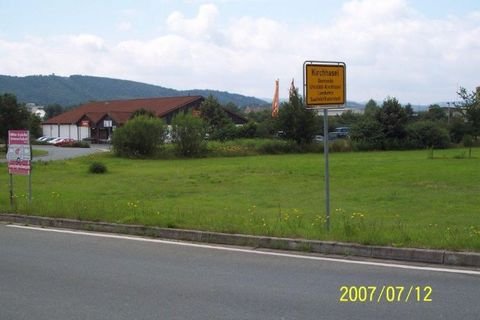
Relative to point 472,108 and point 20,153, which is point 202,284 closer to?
point 20,153

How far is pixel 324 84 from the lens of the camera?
380 inches

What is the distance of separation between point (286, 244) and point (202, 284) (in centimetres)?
254

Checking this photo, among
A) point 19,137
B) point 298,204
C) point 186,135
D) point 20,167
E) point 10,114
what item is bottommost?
point 298,204

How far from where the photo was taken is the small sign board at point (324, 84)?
9.42 metres

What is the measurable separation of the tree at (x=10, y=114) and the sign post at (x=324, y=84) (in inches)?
2476

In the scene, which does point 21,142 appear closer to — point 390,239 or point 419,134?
point 390,239

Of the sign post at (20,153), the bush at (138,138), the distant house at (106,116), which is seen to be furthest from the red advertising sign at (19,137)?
the distant house at (106,116)

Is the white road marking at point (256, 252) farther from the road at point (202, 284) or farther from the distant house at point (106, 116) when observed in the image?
the distant house at point (106, 116)

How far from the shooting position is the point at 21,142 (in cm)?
1408

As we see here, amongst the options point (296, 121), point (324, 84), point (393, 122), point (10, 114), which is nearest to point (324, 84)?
point (324, 84)

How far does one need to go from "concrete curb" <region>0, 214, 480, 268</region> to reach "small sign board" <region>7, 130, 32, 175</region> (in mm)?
2159

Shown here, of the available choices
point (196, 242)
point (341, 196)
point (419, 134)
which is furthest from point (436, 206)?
point (419, 134)

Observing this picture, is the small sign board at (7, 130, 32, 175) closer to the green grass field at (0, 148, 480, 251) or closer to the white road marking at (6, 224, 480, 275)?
the green grass field at (0, 148, 480, 251)
